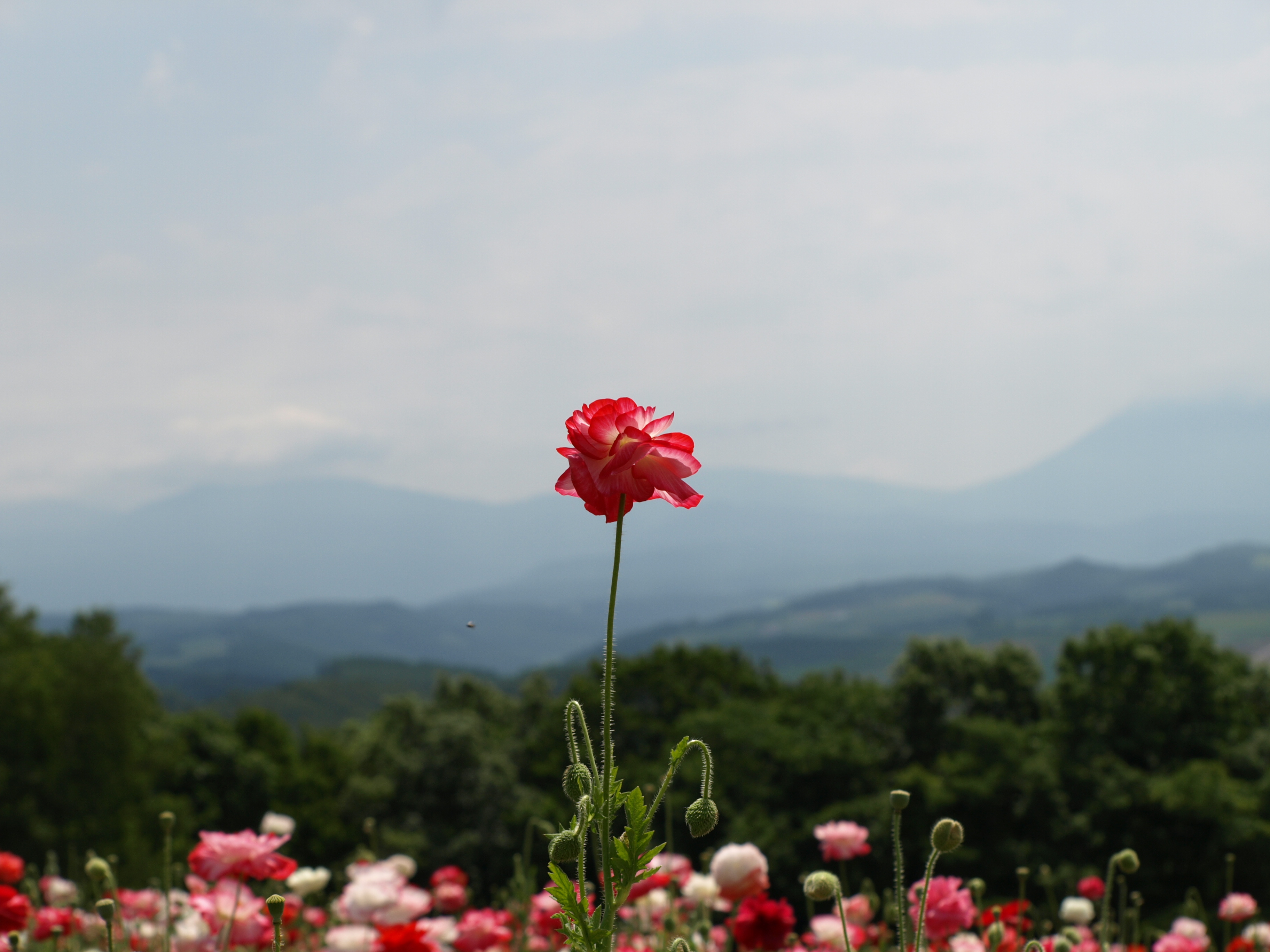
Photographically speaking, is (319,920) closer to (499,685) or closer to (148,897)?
(148,897)

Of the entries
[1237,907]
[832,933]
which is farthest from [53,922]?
[1237,907]

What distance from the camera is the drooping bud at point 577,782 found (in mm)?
2188

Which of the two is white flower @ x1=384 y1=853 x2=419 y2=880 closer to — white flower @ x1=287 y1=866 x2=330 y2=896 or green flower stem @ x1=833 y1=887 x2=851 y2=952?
white flower @ x1=287 y1=866 x2=330 y2=896

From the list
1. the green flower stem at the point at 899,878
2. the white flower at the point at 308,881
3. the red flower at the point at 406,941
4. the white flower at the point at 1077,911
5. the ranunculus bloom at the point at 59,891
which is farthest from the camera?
the ranunculus bloom at the point at 59,891

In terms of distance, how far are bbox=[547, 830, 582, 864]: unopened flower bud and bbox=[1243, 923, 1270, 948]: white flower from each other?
4135 mm

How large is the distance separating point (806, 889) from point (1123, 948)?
8.62ft

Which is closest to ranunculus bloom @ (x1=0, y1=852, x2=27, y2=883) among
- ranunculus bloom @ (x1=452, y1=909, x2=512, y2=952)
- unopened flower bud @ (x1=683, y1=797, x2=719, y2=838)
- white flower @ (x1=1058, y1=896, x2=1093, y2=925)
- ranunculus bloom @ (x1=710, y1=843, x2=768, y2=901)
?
ranunculus bloom @ (x1=452, y1=909, x2=512, y2=952)

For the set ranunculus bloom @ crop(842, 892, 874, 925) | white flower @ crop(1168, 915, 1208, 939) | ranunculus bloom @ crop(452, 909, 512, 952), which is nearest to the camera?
ranunculus bloom @ crop(452, 909, 512, 952)

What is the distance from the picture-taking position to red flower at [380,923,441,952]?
3.63m

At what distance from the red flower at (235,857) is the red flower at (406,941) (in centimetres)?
45

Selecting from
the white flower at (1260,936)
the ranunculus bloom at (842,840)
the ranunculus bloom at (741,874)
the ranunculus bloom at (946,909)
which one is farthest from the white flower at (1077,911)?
the ranunculus bloom at (741,874)

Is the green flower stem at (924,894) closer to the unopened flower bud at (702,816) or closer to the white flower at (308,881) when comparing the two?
the unopened flower bud at (702,816)

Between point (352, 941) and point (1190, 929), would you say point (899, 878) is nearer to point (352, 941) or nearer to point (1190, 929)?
point (352, 941)

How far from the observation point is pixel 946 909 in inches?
152
